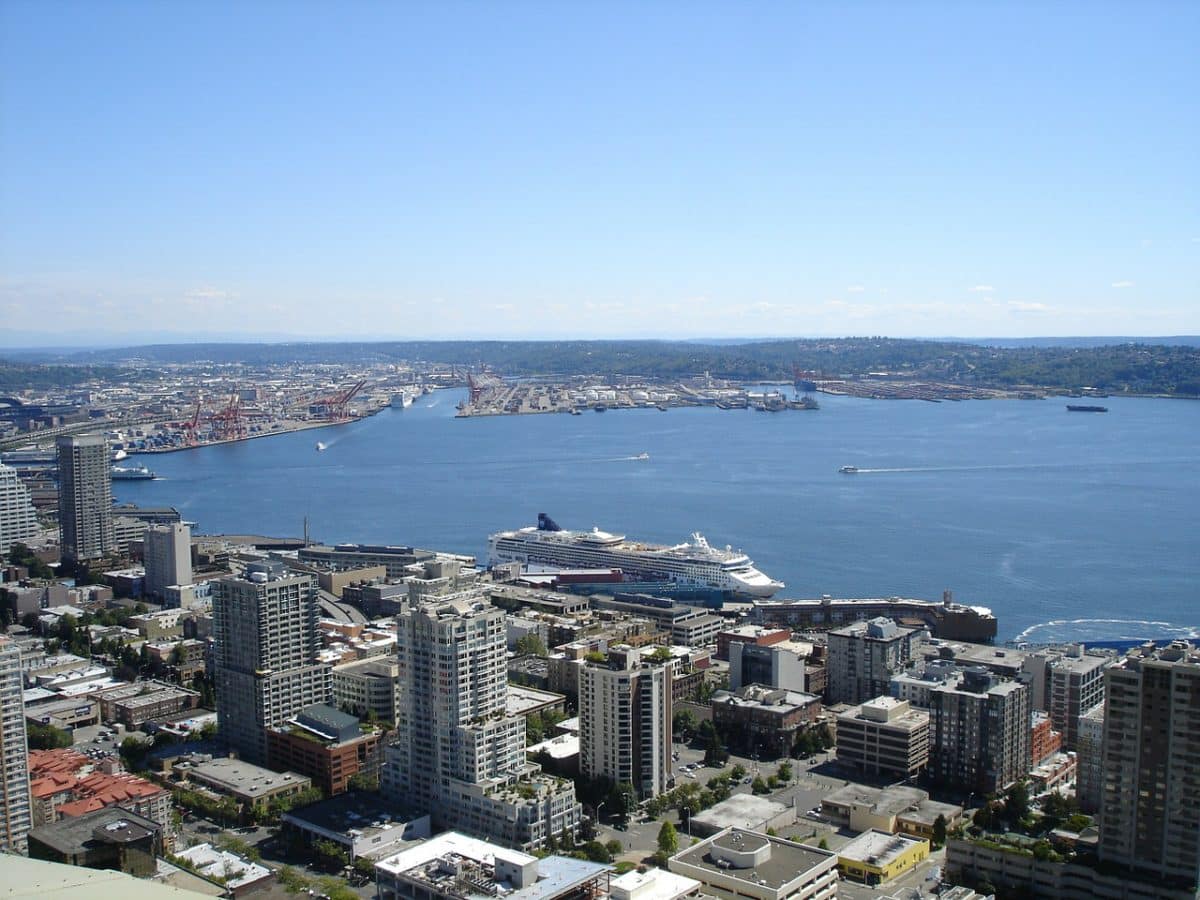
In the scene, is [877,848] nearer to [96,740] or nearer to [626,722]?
[626,722]

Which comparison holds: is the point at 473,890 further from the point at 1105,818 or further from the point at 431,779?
the point at 1105,818

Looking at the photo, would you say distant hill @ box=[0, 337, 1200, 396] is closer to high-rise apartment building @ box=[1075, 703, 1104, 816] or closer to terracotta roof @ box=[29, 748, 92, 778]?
terracotta roof @ box=[29, 748, 92, 778]

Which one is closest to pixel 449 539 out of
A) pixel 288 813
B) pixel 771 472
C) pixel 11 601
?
pixel 11 601

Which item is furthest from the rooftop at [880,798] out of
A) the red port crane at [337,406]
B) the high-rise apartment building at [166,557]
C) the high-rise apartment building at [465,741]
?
the red port crane at [337,406]

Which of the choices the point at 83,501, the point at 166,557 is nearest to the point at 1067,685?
the point at 166,557

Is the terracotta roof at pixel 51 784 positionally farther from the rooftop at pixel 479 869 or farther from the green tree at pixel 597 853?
the green tree at pixel 597 853

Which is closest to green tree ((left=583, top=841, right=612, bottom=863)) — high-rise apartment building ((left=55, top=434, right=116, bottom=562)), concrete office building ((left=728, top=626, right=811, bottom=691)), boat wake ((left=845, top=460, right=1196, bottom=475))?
concrete office building ((left=728, top=626, right=811, bottom=691))
